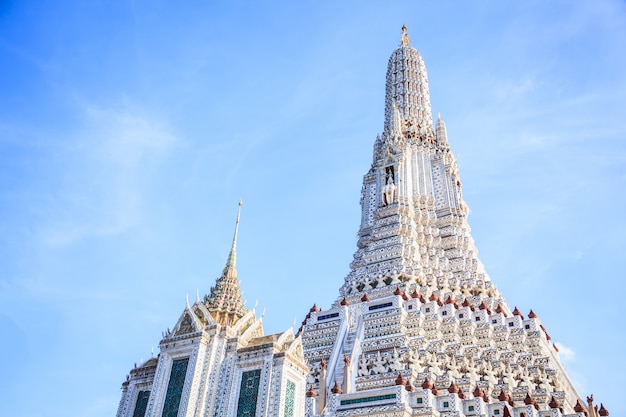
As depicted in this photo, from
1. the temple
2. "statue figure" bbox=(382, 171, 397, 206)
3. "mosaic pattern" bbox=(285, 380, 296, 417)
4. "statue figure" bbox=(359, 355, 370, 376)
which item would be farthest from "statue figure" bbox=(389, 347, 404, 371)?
"statue figure" bbox=(382, 171, 397, 206)

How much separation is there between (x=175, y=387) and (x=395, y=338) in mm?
19413

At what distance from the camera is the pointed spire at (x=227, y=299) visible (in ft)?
96.9

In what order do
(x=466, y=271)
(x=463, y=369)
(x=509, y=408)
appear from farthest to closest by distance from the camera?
(x=466, y=271)
(x=463, y=369)
(x=509, y=408)

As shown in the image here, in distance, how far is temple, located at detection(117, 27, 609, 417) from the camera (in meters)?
26.8

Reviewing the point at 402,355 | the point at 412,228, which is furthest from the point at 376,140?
the point at 402,355

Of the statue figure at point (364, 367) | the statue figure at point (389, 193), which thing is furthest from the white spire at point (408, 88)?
the statue figure at point (364, 367)

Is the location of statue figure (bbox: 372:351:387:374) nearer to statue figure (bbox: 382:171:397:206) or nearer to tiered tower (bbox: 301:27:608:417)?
tiered tower (bbox: 301:27:608:417)

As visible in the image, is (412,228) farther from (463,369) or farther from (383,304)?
(463,369)

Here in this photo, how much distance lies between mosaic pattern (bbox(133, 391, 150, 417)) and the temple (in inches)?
2.8

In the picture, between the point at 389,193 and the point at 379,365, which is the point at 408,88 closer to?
the point at 389,193

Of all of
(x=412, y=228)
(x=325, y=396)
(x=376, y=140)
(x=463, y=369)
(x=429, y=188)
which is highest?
(x=376, y=140)

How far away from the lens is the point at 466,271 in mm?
55031

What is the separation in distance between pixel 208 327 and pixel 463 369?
20.3 m

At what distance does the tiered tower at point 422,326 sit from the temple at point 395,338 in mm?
98
